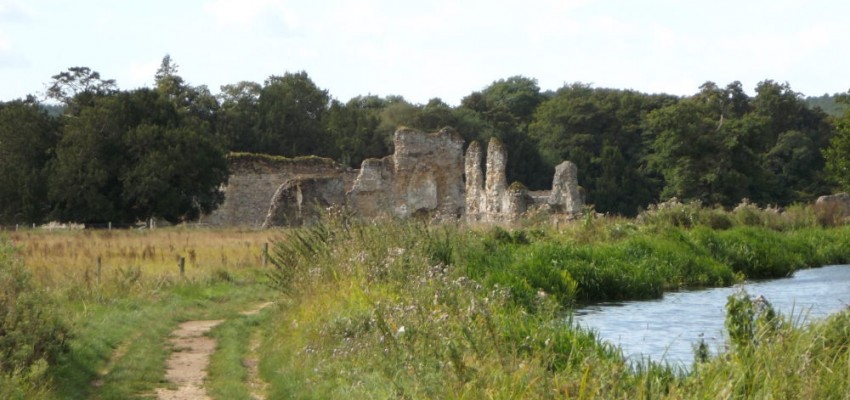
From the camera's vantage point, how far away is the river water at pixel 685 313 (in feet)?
43.1

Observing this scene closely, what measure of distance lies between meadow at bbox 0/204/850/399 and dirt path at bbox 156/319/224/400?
161 mm

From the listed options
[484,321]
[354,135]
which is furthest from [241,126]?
[484,321]

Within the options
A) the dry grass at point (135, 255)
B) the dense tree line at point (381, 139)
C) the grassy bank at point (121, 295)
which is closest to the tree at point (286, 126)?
the dense tree line at point (381, 139)

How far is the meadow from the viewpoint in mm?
8195

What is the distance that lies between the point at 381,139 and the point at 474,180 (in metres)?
24.6

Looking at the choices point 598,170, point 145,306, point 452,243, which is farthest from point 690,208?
point 598,170

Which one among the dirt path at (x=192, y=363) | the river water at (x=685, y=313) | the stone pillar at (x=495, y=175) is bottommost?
the dirt path at (x=192, y=363)

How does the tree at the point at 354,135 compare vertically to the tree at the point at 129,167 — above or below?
above

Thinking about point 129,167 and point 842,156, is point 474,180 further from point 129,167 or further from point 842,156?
point 842,156

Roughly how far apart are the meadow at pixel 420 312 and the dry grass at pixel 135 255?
11cm

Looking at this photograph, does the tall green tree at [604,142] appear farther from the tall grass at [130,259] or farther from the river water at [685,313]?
the river water at [685,313]

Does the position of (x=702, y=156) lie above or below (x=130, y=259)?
above

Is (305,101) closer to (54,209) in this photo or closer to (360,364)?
(54,209)

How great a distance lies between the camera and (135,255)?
26000 mm
